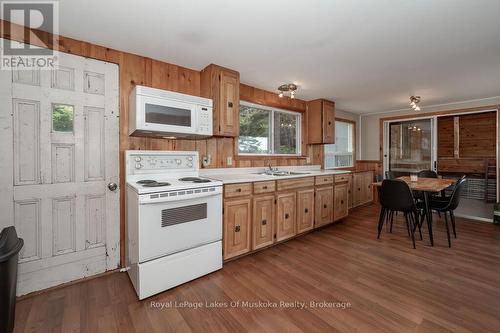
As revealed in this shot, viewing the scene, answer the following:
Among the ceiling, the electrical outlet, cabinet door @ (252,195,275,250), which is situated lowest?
cabinet door @ (252,195,275,250)

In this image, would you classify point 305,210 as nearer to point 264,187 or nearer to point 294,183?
point 294,183

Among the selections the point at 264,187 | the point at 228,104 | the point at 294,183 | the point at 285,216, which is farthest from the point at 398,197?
the point at 228,104

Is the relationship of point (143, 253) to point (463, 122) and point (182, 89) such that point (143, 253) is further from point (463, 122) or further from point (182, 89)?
point (463, 122)

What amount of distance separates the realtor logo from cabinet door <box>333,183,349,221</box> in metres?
3.86

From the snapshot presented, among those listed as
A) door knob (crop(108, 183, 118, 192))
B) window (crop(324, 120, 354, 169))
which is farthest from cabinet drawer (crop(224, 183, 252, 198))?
window (crop(324, 120, 354, 169))

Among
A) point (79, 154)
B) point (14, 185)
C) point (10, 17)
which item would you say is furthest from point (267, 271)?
point (10, 17)

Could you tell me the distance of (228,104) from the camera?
271 centimetres

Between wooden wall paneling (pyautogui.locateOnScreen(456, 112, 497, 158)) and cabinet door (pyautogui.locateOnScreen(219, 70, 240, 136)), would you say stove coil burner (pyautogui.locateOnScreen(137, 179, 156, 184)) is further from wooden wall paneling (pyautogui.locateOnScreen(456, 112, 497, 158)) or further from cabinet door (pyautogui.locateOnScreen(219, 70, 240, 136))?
wooden wall paneling (pyautogui.locateOnScreen(456, 112, 497, 158))

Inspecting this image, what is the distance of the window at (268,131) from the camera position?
3473 millimetres

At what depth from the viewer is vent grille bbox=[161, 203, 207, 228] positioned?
1932mm

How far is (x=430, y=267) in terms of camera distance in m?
2.34

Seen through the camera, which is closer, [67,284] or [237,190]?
[67,284]

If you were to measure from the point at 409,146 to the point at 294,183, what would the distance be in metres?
3.68

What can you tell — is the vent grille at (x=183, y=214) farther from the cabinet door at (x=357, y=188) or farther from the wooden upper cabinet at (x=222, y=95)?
the cabinet door at (x=357, y=188)
